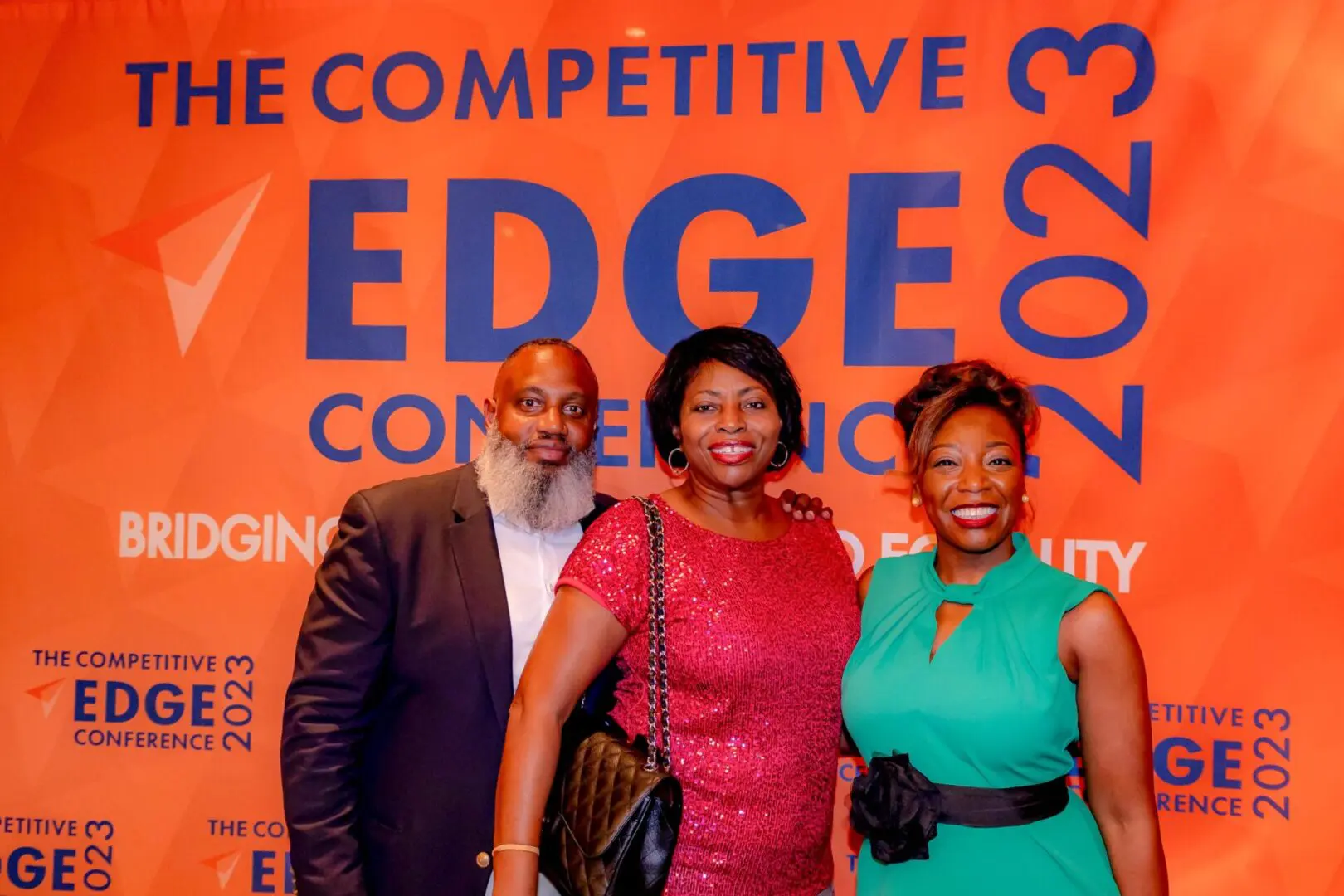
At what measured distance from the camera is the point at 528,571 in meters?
2.90

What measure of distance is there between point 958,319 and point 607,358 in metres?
1.09

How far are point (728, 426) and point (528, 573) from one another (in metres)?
0.73

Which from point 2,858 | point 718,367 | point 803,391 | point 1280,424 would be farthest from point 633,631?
point 2,858

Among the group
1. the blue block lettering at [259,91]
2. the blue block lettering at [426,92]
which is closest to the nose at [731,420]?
the blue block lettering at [426,92]

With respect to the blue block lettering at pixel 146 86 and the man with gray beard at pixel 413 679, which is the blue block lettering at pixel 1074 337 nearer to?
the man with gray beard at pixel 413 679

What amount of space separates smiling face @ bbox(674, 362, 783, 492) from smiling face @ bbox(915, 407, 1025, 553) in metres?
0.37

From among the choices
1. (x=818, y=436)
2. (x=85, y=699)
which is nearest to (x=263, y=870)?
(x=85, y=699)

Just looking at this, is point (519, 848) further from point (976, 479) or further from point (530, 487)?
point (976, 479)

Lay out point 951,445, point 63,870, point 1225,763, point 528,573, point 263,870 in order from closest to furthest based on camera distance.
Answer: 1. point 951,445
2. point 528,573
3. point 1225,763
4. point 263,870
5. point 63,870

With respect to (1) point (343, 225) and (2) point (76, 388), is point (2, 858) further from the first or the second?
(1) point (343, 225)

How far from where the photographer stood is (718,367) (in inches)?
101

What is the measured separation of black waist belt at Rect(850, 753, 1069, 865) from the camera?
2.31 meters

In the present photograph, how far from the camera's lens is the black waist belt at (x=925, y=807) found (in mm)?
2311

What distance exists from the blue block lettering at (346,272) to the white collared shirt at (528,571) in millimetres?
982
